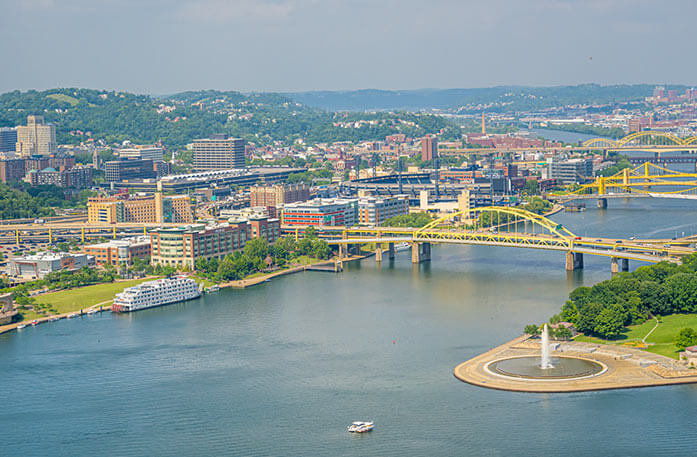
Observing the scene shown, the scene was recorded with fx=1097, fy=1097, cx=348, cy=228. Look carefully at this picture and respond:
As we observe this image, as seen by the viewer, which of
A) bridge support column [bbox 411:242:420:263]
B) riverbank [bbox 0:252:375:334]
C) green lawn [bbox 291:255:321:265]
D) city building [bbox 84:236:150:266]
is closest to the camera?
riverbank [bbox 0:252:375:334]

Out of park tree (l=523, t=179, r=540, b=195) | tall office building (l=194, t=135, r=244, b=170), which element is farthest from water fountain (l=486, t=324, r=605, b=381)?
tall office building (l=194, t=135, r=244, b=170)

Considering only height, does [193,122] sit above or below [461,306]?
above

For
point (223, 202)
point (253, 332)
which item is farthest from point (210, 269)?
point (223, 202)

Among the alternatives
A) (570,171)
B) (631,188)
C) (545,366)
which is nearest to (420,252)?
(545,366)

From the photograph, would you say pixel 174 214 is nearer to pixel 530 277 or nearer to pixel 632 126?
pixel 530 277

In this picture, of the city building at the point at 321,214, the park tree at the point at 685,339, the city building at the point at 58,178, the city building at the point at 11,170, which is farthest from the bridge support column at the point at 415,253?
the city building at the point at 11,170

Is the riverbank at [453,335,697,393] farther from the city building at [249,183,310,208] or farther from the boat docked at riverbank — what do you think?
the city building at [249,183,310,208]
